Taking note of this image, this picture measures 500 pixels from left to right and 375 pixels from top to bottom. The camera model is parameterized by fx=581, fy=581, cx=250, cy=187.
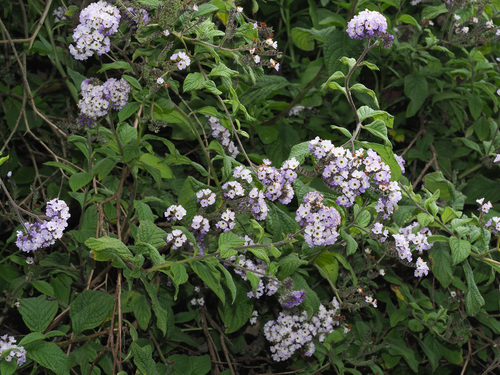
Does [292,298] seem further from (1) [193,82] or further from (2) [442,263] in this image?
(1) [193,82]

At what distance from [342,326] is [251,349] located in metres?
0.43

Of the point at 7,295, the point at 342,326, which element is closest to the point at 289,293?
the point at 342,326

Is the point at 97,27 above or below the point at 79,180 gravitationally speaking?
above

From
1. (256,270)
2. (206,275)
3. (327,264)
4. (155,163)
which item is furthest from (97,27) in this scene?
(327,264)

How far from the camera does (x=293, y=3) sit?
3.13 meters

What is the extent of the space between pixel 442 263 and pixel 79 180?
4.79 feet

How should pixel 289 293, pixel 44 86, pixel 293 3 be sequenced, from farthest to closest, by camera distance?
pixel 293 3, pixel 44 86, pixel 289 293

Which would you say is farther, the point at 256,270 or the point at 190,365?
the point at 190,365

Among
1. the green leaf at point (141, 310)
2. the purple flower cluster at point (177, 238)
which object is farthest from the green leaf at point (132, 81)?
the green leaf at point (141, 310)

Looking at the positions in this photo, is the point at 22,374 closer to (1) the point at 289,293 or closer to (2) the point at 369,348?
(1) the point at 289,293

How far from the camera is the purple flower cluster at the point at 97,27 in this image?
183 centimetres

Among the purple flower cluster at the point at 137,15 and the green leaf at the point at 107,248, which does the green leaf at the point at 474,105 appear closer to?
the purple flower cluster at the point at 137,15

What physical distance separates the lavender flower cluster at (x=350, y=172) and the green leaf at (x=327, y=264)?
0.49 meters

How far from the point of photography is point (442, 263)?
237 cm
